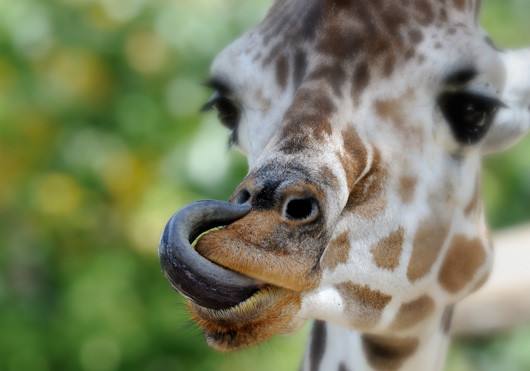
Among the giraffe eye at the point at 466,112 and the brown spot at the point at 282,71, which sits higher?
the giraffe eye at the point at 466,112

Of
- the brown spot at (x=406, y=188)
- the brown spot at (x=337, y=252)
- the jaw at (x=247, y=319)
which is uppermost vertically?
the brown spot at (x=406, y=188)

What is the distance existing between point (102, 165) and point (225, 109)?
3284 millimetres

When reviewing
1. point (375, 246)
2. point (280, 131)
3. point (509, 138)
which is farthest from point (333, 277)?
point (509, 138)

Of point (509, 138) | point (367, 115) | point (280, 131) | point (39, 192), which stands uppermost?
point (509, 138)

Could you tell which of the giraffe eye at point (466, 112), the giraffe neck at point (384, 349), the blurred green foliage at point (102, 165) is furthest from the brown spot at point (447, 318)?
the blurred green foliage at point (102, 165)

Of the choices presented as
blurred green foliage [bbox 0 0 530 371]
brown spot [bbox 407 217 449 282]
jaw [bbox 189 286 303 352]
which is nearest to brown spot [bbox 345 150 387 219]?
brown spot [bbox 407 217 449 282]

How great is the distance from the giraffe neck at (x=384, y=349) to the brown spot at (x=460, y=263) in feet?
0.30

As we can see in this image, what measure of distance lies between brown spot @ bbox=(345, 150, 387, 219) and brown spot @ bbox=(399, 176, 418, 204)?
0.04 metres

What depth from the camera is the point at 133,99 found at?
5.64m

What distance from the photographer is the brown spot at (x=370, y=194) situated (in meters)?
2.03

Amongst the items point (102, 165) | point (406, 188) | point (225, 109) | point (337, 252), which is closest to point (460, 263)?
point (406, 188)

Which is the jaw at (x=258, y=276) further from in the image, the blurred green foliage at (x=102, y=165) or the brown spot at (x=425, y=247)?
the blurred green foliage at (x=102, y=165)

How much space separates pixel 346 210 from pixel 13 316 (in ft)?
12.1

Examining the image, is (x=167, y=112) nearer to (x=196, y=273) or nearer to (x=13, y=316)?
(x=13, y=316)
